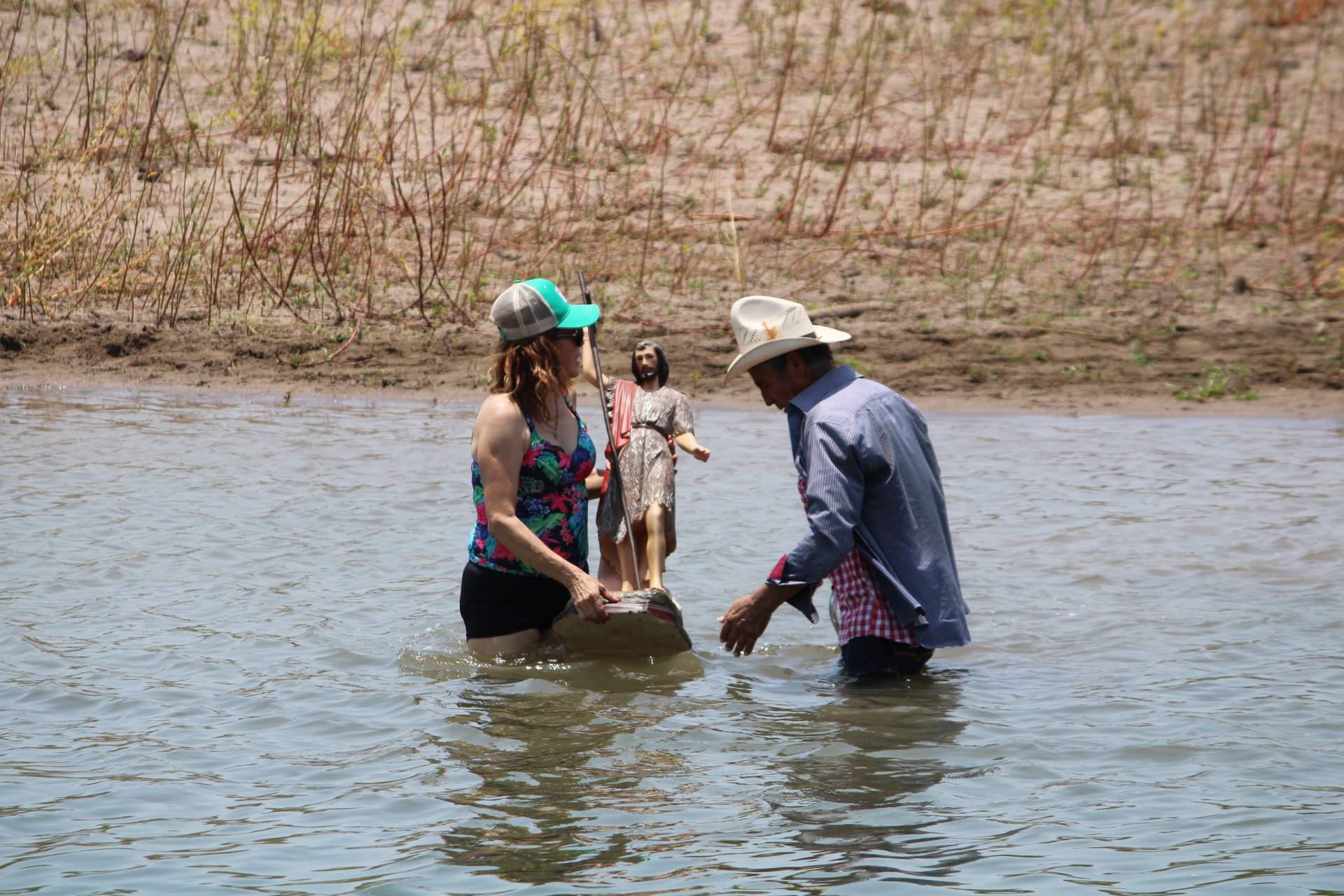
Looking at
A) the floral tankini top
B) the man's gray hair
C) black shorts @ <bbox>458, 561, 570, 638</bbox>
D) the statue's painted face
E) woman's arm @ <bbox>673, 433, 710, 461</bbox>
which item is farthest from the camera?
the statue's painted face

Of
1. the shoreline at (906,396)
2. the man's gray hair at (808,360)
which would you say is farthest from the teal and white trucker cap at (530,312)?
the shoreline at (906,396)

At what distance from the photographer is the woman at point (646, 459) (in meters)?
6.84

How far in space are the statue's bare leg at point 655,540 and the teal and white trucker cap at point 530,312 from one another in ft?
6.15

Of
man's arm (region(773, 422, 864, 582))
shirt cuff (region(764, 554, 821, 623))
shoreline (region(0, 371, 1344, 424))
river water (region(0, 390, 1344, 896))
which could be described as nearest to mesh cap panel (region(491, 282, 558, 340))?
man's arm (region(773, 422, 864, 582))

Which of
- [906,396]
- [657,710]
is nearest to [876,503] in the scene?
[657,710]

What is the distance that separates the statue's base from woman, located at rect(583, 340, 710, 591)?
91cm

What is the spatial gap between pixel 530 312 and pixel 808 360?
2.99 ft

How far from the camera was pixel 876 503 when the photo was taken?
4.95m

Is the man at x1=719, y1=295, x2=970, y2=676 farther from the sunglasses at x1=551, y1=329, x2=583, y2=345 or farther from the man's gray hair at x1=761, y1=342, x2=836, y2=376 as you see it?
the sunglasses at x1=551, y1=329, x2=583, y2=345

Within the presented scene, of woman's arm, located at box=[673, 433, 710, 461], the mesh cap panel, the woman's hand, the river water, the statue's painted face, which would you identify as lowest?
the river water

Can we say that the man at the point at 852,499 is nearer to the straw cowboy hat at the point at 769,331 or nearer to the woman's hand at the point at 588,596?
the straw cowboy hat at the point at 769,331

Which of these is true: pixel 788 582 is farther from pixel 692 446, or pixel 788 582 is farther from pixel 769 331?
pixel 692 446

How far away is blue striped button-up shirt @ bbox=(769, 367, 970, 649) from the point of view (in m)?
4.79

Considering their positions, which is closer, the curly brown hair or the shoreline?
the curly brown hair
